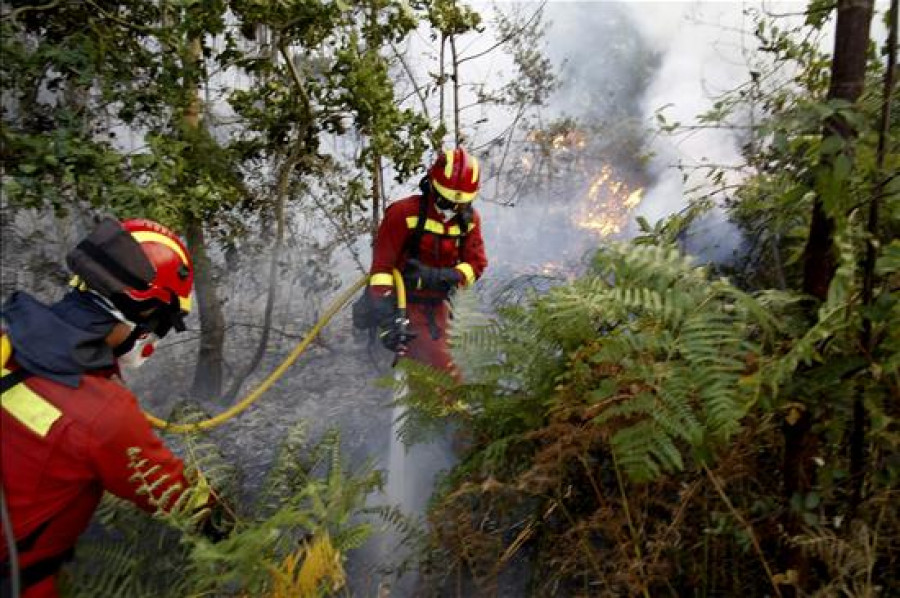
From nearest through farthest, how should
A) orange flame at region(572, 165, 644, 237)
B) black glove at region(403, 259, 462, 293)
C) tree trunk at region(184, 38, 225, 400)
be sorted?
black glove at region(403, 259, 462, 293)
tree trunk at region(184, 38, 225, 400)
orange flame at region(572, 165, 644, 237)

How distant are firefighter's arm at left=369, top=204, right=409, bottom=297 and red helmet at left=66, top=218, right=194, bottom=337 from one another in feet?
7.03

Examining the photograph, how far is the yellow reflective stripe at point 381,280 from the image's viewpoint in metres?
4.89

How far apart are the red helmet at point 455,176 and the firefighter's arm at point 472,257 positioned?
414mm

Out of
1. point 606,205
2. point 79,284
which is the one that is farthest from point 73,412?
point 606,205

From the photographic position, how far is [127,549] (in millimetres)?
2641

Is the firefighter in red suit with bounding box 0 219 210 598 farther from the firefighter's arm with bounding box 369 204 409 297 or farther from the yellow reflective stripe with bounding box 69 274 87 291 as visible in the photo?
the firefighter's arm with bounding box 369 204 409 297

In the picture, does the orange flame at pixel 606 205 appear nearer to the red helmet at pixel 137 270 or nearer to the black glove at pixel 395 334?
the black glove at pixel 395 334

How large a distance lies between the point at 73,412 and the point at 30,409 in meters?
0.13

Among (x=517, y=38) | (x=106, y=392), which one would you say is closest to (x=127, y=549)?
(x=106, y=392)

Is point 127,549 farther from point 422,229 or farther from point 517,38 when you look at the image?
point 517,38

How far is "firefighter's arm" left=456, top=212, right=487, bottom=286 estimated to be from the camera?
515 centimetres

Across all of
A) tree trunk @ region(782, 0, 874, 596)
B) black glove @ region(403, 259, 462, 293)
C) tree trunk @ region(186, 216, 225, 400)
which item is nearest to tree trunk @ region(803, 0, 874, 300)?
tree trunk @ region(782, 0, 874, 596)

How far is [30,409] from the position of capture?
221 centimetres

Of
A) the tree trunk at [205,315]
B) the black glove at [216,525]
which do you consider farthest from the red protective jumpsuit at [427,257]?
the black glove at [216,525]
